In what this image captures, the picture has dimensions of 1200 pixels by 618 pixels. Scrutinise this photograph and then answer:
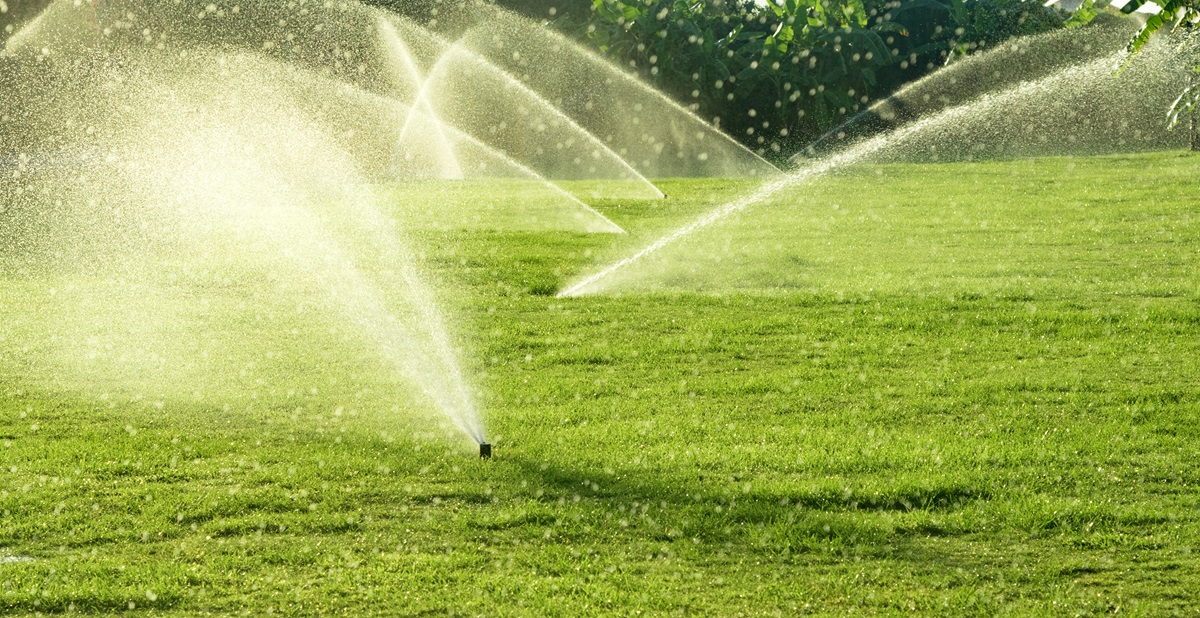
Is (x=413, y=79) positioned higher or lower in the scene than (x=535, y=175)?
higher

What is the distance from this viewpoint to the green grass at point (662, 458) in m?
4.75

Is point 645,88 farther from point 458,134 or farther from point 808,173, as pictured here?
point 808,173

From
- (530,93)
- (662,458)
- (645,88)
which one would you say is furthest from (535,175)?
(662,458)

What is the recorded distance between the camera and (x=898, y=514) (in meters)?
5.38

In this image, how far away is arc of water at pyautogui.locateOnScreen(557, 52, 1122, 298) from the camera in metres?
11.9

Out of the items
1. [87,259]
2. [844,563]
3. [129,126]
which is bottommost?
[844,563]

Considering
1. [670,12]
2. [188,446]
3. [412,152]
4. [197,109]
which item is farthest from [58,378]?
[670,12]

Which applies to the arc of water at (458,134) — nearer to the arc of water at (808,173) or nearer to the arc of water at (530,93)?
the arc of water at (530,93)

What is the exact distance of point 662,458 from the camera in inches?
243

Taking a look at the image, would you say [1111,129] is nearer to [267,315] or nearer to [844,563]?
[267,315]

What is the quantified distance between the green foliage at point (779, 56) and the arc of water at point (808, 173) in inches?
32.8

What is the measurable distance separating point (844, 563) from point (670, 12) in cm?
2060

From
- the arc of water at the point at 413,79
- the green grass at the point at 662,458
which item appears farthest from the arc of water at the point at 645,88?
the green grass at the point at 662,458

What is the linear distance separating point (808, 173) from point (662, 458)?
14086 mm
